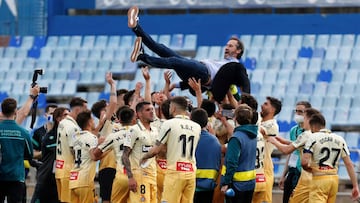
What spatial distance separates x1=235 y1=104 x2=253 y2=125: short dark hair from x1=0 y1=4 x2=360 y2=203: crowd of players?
12 mm

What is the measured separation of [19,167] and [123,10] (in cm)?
1855

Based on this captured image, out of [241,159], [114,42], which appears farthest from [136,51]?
[114,42]

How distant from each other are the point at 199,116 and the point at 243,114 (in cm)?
65

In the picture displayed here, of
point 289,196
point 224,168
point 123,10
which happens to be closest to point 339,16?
point 123,10

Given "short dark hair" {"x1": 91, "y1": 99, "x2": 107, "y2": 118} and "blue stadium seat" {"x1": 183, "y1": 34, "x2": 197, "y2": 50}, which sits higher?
"blue stadium seat" {"x1": 183, "y1": 34, "x2": 197, "y2": 50}

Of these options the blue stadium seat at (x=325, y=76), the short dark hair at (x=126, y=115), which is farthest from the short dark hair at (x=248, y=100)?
the blue stadium seat at (x=325, y=76)

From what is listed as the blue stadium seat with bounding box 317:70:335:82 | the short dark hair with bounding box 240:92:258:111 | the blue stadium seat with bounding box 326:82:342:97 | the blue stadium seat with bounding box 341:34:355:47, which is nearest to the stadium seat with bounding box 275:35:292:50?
the blue stadium seat with bounding box 341:34:355:47

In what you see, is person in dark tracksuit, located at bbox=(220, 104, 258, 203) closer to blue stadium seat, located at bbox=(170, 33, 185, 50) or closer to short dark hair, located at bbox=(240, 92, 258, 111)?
short dark hair, located at bbox=(240, 92, 258, 111)

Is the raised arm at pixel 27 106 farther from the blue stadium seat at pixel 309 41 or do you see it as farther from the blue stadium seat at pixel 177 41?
the blue stadium seat at pixel 177 41

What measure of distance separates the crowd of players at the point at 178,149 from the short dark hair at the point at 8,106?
0.04 ft

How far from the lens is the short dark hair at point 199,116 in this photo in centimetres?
1513

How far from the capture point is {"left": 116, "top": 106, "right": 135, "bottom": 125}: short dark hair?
1538cm

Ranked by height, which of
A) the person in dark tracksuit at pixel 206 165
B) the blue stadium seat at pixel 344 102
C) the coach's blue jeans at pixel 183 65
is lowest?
the person in dark tracksuit at pixel 206 165

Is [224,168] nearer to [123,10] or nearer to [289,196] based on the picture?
[289,196]
